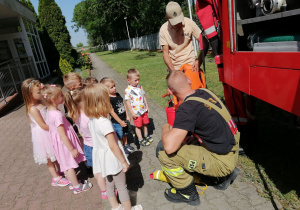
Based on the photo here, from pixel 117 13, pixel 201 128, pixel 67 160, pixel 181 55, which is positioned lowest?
pixel 67 160

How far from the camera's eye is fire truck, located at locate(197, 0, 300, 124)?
1649mm

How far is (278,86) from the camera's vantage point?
174 cm

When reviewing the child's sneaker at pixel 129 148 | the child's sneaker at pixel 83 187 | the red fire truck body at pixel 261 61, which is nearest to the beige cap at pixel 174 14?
the red fire truck body at pixel 261 61

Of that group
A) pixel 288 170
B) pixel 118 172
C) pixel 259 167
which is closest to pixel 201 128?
pixel 118 172

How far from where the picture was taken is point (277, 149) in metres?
3.20

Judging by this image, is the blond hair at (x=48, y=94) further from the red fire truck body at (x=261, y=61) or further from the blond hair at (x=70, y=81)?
the red fire truck body at (x=261, y=61)

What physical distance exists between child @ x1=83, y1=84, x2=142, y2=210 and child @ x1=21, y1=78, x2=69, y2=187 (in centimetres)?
103

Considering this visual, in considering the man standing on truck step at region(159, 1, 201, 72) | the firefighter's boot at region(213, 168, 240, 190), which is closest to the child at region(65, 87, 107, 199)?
the firefighter's boot at region(213, 168, 240, 190)

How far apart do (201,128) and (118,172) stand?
97cm

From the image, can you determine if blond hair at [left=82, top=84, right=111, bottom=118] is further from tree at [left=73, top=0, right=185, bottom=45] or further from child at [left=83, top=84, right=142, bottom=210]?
tree at [left=73, top=0, right=185, bottom=45]

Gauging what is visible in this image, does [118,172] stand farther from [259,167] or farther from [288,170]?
[288,170]

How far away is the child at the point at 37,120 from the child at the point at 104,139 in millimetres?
1034

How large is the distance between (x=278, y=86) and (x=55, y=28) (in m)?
16.1

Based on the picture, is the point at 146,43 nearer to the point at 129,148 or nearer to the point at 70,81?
the point at 129,148
